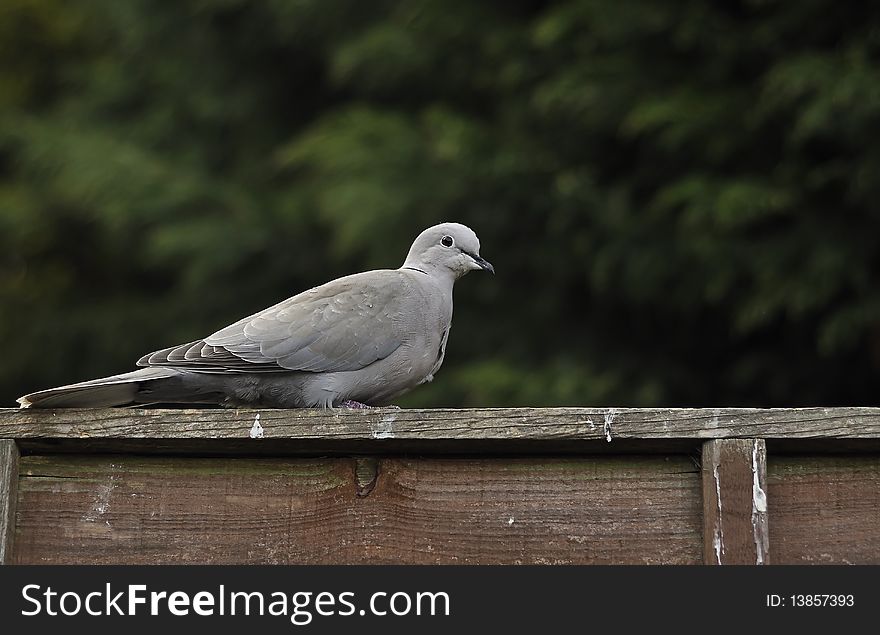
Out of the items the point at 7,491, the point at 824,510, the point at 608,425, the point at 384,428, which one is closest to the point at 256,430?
the point at 384,428

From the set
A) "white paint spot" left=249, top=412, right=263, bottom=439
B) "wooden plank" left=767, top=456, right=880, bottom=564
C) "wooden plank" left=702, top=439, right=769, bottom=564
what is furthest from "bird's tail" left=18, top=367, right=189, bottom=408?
"wooden plank" left=767, top=456, right=880, bottom=564

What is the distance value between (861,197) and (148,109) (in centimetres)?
537

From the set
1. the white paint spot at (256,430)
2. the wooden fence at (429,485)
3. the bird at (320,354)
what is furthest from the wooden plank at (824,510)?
the bird at (320,354)

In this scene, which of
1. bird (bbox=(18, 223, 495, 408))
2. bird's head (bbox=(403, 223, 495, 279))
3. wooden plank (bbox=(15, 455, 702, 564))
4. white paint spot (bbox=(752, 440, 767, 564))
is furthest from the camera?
bird's head (bbox=(403, 223, 495, 279))

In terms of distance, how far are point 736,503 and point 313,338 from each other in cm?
115

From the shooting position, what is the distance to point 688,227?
4.86m

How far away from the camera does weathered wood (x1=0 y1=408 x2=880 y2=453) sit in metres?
1.81

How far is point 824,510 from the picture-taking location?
1856 mm

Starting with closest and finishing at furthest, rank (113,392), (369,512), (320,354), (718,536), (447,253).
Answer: (718,536) → (369,512) → (113,392) → (320,354) → (447,253)

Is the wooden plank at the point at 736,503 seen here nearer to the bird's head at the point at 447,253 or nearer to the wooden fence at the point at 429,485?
the wooden fence at the point at 429,485

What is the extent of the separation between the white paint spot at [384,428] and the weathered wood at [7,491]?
60 centimetres

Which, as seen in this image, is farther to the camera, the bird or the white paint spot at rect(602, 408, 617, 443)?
the bird

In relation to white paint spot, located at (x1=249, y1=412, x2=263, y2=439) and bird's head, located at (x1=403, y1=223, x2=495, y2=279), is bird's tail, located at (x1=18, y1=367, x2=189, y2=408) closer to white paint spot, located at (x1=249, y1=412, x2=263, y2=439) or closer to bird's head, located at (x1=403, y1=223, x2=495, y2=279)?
white paint spot, located at (x1=249, y1=412, x2=263, y2=439)

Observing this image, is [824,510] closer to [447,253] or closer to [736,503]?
[736,503]
